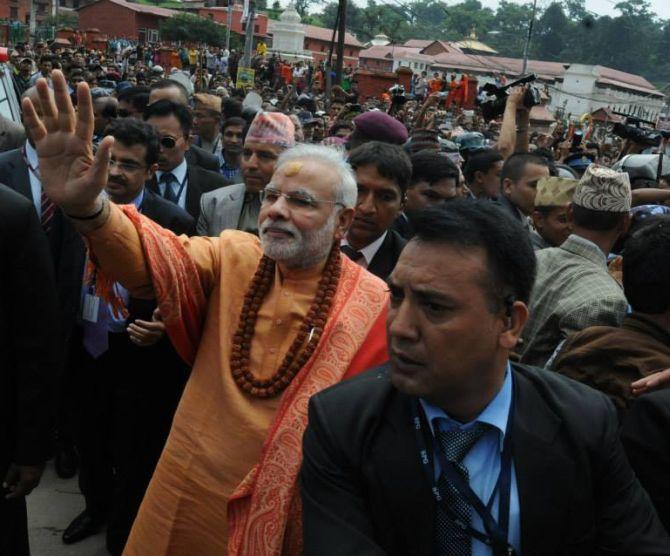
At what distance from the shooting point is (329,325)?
2426 mm

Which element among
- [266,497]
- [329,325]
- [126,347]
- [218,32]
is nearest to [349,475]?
[266,497]

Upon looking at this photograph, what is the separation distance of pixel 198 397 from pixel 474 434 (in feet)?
3.60

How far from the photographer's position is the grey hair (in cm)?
257

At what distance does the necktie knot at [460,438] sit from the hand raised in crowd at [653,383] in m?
0.59

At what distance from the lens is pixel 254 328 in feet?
8.07

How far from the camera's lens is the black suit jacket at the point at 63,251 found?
3.49m

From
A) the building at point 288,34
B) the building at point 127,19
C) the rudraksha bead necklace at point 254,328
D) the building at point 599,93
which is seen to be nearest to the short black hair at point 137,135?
the rudraksha bead necklace at point 254,328

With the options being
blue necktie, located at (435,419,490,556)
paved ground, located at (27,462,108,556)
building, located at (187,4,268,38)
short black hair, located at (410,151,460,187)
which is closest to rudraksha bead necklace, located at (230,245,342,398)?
blue necktie, located at (435,419,490,556)

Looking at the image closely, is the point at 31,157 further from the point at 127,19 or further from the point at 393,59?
the point at 127,19

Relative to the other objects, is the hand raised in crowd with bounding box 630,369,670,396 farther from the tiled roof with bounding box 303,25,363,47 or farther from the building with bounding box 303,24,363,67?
the tiled roof with bounding box 303,25,363,47

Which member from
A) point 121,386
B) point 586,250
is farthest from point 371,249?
point 121,386

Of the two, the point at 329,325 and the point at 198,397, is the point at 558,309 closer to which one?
the point at 329,325

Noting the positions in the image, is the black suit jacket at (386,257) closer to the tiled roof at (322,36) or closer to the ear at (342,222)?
the ear at (342,222)

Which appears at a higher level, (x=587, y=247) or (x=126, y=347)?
(x=587, y=247)
